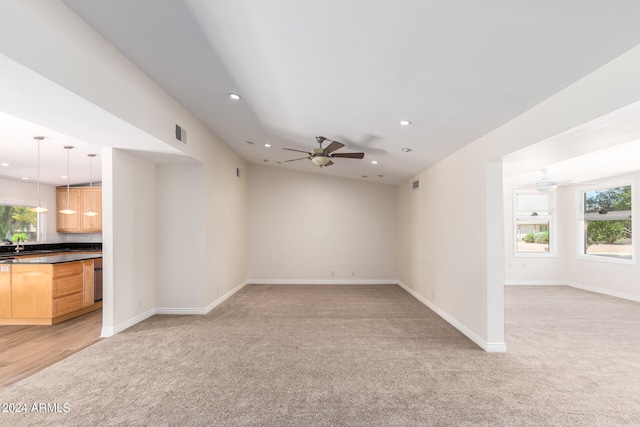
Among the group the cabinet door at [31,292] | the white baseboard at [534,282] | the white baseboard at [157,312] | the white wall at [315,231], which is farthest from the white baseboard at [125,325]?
the white baseboard at [534,282]

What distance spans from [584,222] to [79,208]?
12.1 metres

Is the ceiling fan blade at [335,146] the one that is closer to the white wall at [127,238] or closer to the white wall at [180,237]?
the white wall at [180,237]

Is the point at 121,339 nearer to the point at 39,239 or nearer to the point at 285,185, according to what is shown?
the point at 285,185

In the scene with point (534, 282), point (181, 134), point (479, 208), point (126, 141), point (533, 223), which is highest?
point (181, 134)

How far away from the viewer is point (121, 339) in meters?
3.93

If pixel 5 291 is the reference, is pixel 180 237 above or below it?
above

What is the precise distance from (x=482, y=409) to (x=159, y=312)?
4.64 metres

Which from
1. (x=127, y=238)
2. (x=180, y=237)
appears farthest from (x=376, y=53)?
(x=180, y=237)

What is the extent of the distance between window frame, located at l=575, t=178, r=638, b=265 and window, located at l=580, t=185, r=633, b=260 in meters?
0.02

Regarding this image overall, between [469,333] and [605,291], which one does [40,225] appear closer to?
[469,333]

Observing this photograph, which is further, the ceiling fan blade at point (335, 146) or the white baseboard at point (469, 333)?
the ceiling fan blade at point (335, 146)

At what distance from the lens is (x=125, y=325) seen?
4328mm

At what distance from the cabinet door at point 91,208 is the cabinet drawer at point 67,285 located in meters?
3.26

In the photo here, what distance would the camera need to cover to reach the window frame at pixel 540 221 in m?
7.89
